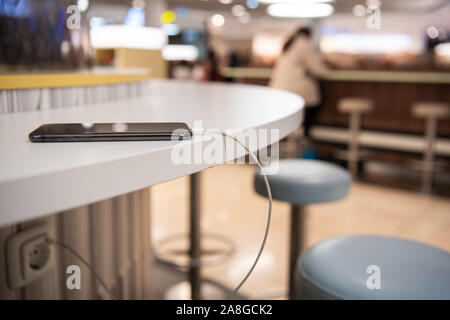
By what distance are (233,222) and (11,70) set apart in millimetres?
2025

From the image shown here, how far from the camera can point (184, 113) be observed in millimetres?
886

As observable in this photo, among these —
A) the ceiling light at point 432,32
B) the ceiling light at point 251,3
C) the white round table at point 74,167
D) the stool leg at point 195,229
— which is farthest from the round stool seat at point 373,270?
the ceiling light at point 432,32

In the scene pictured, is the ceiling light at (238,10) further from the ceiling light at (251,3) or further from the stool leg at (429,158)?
the stool leg at (429,158)

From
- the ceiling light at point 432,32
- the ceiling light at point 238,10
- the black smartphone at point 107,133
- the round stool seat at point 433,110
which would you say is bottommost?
the round stool seat at point 433,110

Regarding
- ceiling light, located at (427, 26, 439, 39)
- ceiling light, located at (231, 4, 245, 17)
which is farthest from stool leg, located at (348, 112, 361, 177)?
ceiling light, located at (427, 26, 439, 39)

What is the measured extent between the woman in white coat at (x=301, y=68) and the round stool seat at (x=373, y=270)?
349 centimetres

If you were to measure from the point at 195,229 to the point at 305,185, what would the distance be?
970 mm

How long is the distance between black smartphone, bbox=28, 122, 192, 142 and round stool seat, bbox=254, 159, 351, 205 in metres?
0.85

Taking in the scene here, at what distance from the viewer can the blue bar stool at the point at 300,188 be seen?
140 centimetres

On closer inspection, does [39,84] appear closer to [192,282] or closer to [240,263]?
[192,282]

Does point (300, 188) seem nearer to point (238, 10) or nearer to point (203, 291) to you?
point (203, 291)

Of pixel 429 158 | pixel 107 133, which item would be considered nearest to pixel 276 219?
pixel 429 158

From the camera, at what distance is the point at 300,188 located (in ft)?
4.58
